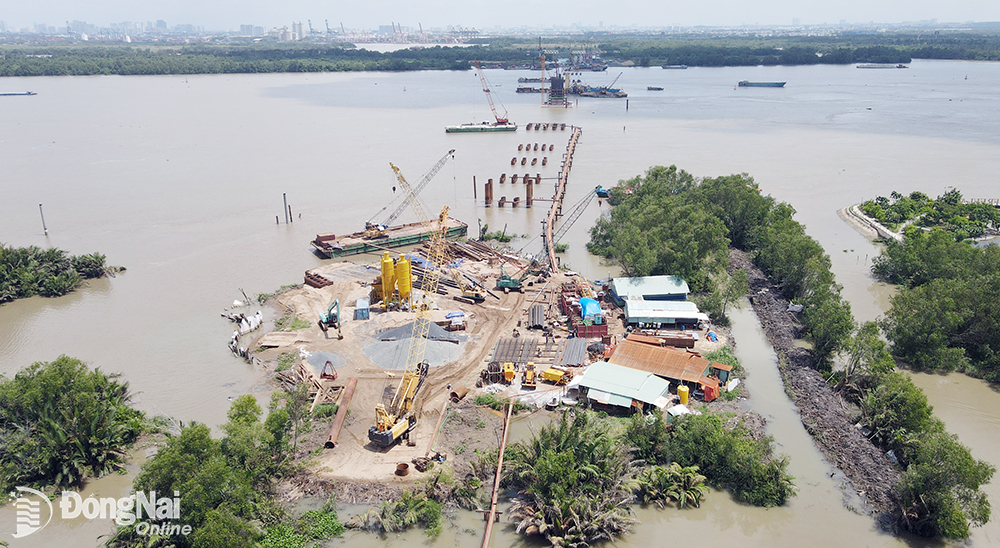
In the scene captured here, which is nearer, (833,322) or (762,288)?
(833,322)

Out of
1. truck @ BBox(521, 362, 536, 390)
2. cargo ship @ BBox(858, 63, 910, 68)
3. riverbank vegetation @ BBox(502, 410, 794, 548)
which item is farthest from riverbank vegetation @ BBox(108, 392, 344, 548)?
cargo ship @ BBox(858, 63, 910, 68)

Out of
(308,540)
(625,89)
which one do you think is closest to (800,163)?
(308,540)

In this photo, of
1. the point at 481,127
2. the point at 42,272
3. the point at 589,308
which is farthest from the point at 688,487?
the point at 481,127

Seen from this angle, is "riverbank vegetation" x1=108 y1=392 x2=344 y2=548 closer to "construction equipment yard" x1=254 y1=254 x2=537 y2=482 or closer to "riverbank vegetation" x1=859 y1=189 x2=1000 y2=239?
"construction equipment yard" x1=254 y1=254 x2=537 y2=482

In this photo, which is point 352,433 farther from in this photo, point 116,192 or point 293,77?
point 293,77

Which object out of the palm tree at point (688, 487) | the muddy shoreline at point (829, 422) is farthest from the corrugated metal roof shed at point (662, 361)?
the palm tree at point (688, 487)
